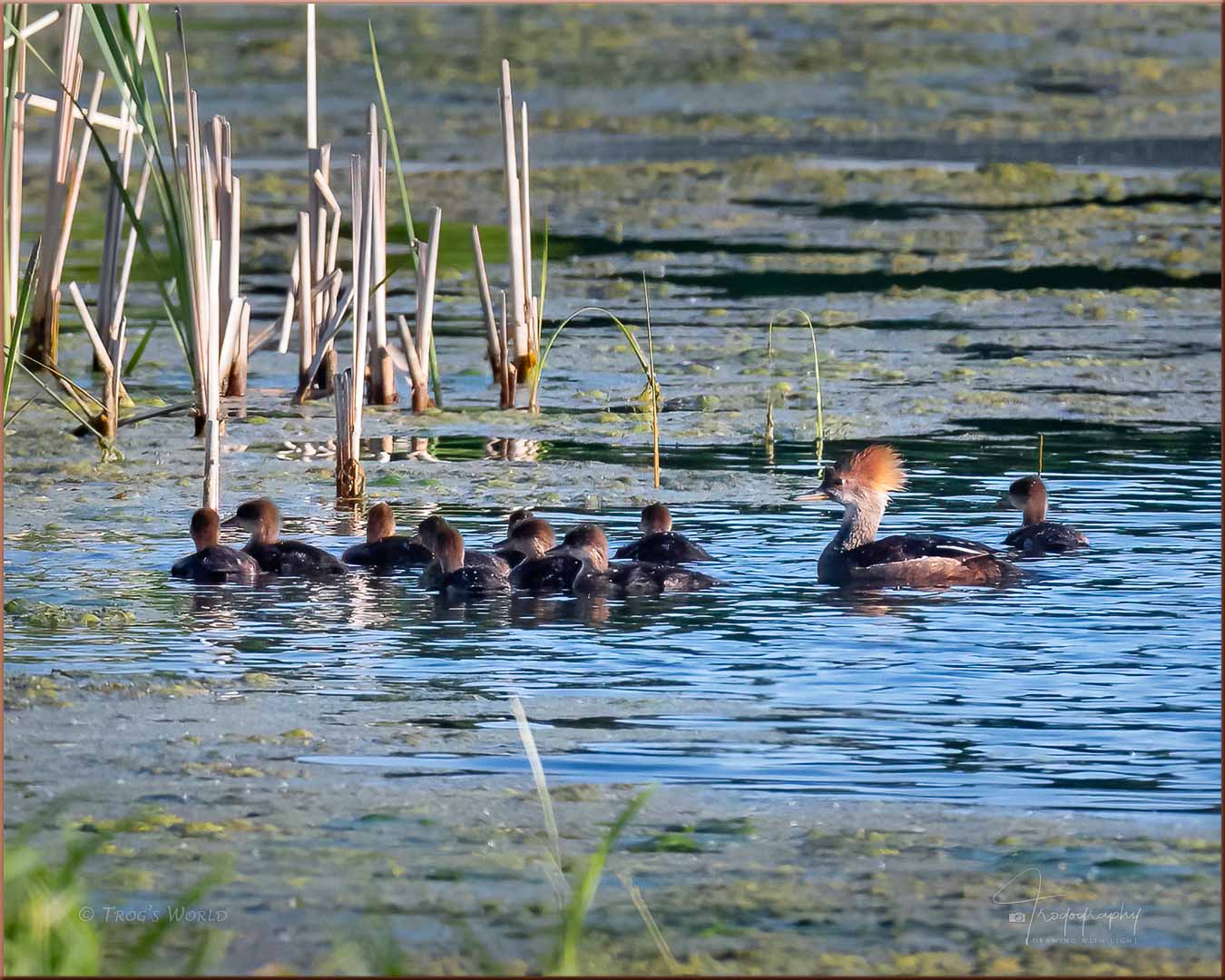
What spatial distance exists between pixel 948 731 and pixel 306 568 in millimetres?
3060

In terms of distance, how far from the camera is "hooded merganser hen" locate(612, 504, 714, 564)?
8.43m

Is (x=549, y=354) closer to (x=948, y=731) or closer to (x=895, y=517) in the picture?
(x=895, y=517)

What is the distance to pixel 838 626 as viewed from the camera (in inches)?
302

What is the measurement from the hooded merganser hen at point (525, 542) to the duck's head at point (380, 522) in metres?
0.47

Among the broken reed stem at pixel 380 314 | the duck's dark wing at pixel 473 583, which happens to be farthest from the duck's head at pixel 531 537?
the broken reed stem at pixel 380 314

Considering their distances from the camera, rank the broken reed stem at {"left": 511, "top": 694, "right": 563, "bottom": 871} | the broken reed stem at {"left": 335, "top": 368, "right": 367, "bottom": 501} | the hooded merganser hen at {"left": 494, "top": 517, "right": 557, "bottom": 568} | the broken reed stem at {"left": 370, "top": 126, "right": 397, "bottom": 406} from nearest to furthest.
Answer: the broken reed stem at {"left": 511, "top": 694, "right": 563, "bottom": 871}
the hooded merganser hen at {"left": 494, "top": 517, "right": 557, "bottom": 568}
the broken reed stem at {"left": 335, "top": 368, "right": 367, "bottom": 501}
the broken reed stem at {"left": 370, "top": 126, "right": 397, "bottom": 406}

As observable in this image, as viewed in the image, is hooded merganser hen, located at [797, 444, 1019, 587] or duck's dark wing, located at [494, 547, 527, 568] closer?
hooded merganser hen, located at [797, 444, 1019, 587]

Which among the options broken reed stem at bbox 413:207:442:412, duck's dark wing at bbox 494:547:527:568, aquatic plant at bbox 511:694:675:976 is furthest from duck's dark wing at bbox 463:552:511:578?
aquatic plant at bbox 511:694:675:976

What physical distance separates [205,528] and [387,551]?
2.36ft

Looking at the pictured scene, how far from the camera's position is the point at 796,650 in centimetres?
728

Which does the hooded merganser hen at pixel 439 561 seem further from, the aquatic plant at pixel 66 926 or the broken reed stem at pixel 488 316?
the broken reed stem at pixel 488 316

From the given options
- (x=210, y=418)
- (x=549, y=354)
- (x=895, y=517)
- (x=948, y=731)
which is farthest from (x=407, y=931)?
(x=549, y=354)

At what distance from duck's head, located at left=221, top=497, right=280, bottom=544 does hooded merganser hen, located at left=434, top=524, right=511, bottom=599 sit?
87 centimetres

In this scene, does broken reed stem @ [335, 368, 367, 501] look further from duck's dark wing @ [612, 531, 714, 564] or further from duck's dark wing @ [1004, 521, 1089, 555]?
duck's dark wing @ [1004, 521, 1089, 555]
